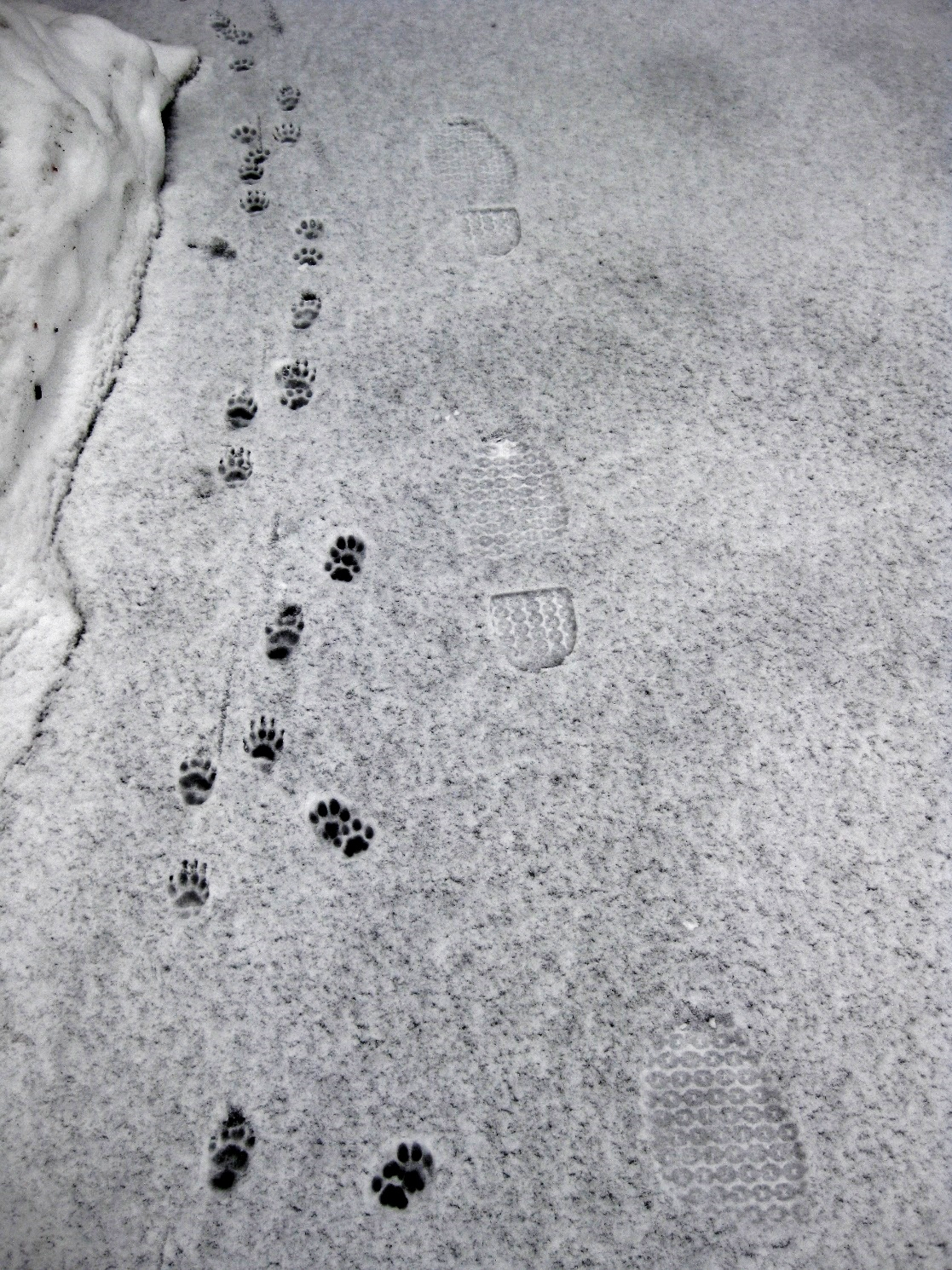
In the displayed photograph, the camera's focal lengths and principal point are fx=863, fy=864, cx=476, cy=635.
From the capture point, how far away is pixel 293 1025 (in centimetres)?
96

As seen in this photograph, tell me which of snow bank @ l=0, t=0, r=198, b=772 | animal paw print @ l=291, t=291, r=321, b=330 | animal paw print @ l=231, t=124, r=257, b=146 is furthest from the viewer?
animal paw print @ l=231, t=124, r=257, b=146

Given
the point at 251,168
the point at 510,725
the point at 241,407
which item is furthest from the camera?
the point at 251,168

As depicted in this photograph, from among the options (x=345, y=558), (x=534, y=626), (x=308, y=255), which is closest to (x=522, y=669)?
(x=534, y=626)

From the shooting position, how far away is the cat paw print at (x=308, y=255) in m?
1.48

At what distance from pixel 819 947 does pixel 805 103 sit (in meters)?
1.62

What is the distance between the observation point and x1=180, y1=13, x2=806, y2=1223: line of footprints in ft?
2.99

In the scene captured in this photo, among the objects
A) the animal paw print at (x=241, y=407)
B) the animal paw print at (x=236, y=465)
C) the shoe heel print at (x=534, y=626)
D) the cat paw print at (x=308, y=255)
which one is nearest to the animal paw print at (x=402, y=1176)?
the shoe heel print at (x=534, y=626)

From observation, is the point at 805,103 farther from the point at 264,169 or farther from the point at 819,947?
the point at 819,947

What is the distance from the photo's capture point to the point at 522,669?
1168mm

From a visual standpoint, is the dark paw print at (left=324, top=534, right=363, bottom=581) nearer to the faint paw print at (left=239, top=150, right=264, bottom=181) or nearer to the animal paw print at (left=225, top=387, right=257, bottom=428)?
the animal paw print at (left=225, top=387, right=257, bottom=428)

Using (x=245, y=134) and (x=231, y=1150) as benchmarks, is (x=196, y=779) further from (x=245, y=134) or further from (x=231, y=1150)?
(x=245, y=134)

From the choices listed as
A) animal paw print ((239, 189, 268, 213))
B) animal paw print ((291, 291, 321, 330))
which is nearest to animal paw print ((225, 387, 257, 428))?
animal paw print ((291, 291, 321, 330))

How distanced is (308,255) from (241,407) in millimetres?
338

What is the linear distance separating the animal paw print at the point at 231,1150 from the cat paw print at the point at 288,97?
67.6 inches
